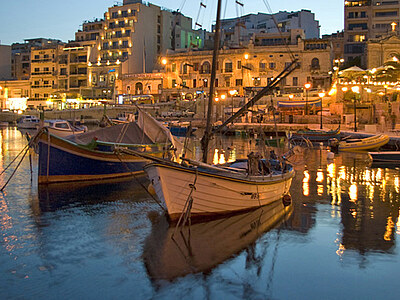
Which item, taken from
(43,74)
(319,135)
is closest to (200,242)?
(319,135)

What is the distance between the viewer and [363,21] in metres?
80.2

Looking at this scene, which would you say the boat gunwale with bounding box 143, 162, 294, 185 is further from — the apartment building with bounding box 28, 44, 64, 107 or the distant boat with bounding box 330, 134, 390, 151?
the apartment building with bounding box 28, 44, 64, 107

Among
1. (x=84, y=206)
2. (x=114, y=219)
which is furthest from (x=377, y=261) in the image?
(x=84, y=206)

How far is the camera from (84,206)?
16547mm

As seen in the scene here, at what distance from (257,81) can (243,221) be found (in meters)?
65.1

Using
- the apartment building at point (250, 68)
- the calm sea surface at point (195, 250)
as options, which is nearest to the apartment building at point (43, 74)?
the apartment building at point (250, 68)

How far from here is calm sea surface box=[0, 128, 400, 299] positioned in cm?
930

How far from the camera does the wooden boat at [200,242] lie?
34.1ft

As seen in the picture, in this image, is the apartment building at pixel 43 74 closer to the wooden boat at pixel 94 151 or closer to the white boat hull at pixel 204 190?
the wooden boat at pixel 94 151

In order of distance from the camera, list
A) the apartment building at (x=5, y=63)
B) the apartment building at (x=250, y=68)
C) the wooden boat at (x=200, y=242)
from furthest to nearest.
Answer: the apartment building at (x=5, y=63) < the apartment building at (x=250, y=68) < the wooden boat at (x=200, y=242)

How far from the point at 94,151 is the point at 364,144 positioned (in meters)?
22.8

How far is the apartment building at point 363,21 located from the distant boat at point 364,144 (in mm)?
44172

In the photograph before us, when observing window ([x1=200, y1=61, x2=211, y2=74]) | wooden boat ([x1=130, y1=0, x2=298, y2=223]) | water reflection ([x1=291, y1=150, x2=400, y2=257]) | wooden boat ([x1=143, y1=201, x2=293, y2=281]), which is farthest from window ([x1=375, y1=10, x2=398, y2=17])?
wooden boat ([x1=143, y1=201, x2=293, y2=281])

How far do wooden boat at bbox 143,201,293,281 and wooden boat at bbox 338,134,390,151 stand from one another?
22.1 m
